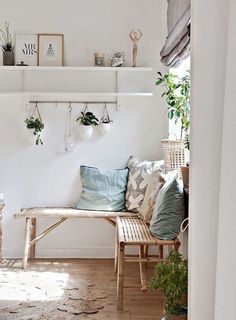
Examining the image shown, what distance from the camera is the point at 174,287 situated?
2020 millimetres

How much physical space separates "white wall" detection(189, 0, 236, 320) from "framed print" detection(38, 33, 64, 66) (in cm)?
254

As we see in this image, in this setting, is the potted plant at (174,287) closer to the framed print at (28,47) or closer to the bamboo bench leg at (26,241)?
the bamboo bench leg at (26,241)

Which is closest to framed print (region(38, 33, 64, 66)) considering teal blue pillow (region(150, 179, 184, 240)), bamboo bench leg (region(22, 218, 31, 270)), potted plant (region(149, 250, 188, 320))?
bamboo bench leg (region(22, 218, 31, 270))

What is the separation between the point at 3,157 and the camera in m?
3.94

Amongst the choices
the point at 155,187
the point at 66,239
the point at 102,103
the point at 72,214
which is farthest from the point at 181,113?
the point at 66,239

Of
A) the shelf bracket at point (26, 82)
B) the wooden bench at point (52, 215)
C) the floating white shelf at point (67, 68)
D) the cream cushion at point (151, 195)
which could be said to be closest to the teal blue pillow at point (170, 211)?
the cream cushion at point (151, 195)

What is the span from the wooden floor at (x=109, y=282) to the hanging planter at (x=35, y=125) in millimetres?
1165

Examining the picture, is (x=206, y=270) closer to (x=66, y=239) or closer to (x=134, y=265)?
(x=134, y=265)

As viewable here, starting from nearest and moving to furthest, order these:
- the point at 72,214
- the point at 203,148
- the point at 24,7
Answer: the point at 203,148 → the point at 72,214 → the point at 24,7

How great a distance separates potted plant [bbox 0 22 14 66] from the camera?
12.6 feet

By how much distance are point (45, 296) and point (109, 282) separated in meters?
0.54

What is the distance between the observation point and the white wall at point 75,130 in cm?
391

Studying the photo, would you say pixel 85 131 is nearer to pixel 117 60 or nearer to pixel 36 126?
pixel 36 126

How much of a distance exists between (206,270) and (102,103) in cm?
272
